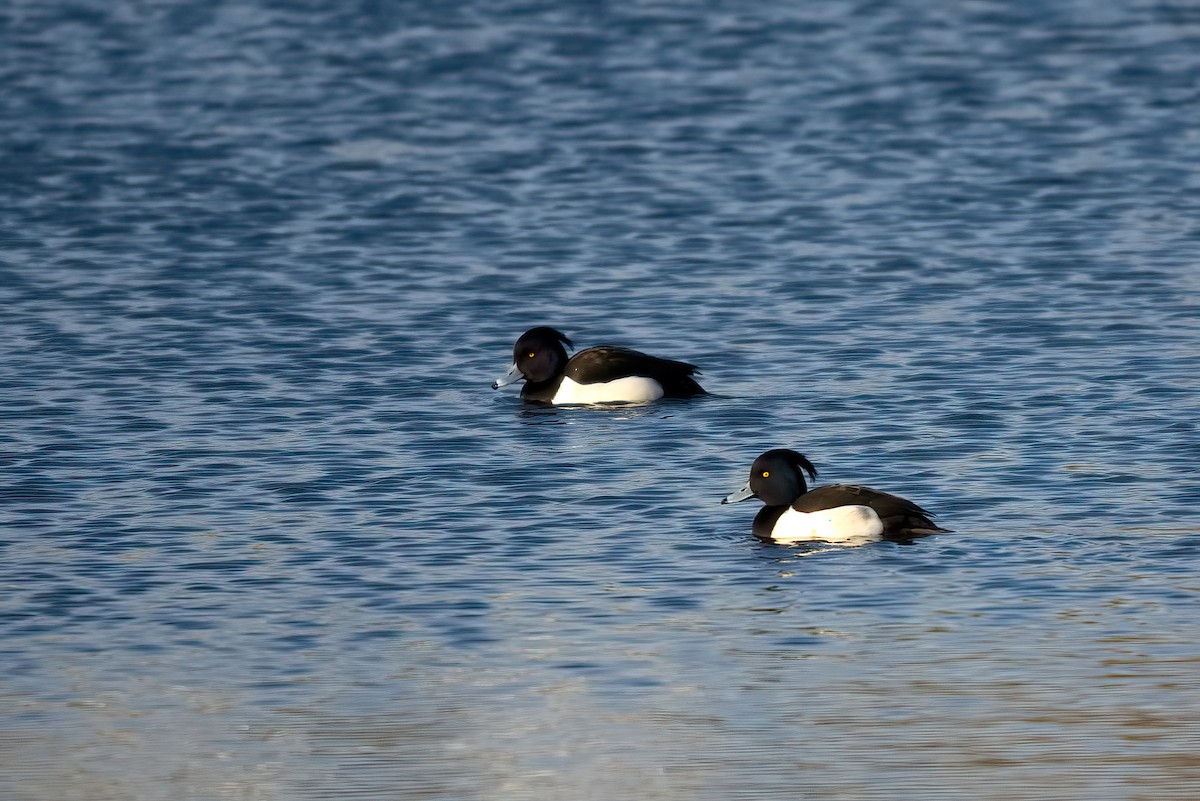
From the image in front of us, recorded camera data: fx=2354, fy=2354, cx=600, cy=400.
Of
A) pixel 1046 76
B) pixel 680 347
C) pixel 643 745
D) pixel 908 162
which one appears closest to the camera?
pixel 643 745

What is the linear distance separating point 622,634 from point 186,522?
3576 millimetres

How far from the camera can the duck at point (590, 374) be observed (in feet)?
57.9

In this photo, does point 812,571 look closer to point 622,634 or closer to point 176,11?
point 622,634

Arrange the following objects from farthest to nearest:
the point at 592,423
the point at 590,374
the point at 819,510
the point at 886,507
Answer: the point at 590,374 → the point at 592,423 → the point at 819,510 → the point at 886,507

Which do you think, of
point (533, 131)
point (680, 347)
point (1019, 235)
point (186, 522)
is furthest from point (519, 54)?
point (186, 522)

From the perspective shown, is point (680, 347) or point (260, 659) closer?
point (260, 659)

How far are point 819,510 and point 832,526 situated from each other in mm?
119

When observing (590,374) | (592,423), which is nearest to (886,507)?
(592,423)

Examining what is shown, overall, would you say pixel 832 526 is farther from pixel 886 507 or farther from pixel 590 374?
pixel 590 374

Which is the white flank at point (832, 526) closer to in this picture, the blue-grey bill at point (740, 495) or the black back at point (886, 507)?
the black back at point (886, 507)

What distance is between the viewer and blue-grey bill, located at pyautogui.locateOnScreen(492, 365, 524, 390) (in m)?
18.2

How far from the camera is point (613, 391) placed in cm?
1786

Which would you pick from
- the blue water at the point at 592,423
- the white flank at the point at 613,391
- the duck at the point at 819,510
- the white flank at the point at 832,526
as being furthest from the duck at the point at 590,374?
the white flank at the point at 832,526

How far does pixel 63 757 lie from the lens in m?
10.0
